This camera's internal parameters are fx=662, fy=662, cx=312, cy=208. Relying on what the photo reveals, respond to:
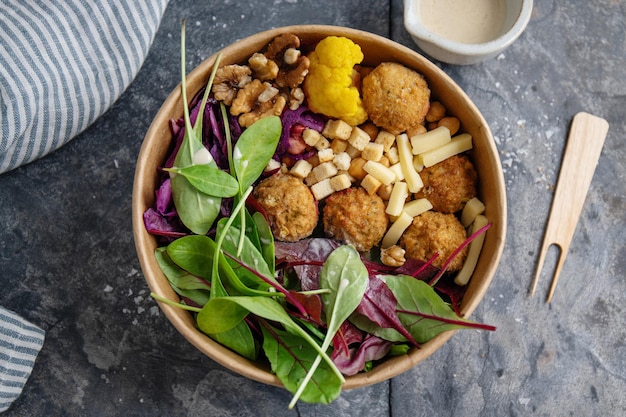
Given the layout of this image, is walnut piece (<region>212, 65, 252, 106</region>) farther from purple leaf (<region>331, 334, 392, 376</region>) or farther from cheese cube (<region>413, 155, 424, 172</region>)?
purple leaf (<region>331, 334, 392, 376</region>)

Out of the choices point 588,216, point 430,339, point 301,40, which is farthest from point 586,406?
point 301,40

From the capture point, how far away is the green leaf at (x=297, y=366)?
4.22ft

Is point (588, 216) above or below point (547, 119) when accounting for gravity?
below

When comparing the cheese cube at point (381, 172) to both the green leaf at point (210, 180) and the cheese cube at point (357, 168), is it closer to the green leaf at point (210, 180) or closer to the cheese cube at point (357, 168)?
the cheese cube at point (357, 168)

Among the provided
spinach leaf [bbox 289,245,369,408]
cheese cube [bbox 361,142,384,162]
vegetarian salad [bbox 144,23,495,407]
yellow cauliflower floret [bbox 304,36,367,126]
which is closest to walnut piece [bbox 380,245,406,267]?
vegetarian salad [bbox 144,23,495,407]

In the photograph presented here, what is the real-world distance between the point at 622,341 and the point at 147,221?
123 centimetres

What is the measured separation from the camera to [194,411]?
1666 mm

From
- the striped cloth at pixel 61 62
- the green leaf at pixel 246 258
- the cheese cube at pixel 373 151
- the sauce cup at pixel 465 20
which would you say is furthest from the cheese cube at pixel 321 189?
the striped cloth at pixel 61 62

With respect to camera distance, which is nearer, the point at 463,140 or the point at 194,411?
the point at 463,140

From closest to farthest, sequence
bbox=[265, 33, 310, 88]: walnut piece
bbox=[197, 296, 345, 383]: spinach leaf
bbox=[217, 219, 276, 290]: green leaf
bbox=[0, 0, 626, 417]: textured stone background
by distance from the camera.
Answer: bbox=[197, 296, 345, 383]: spinach leaf, bbox=[217, 219, 276, 290]: green leaf, bbox=[265, 33, 310, 88]: walnut piece, bbox=[0, 0, 626, 417]: textured stone background

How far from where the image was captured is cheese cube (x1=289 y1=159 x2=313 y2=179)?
1.49m

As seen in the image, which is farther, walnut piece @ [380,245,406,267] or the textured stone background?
the textured stone background

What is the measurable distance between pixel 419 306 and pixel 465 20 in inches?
29.7

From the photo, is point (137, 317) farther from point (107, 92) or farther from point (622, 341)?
point (622, 341)
